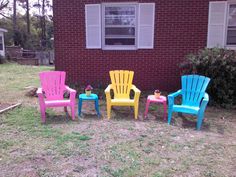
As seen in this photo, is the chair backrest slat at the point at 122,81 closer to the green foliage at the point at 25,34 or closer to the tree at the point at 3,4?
the green foliage at the point at 25,34

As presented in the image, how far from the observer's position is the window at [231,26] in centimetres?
701

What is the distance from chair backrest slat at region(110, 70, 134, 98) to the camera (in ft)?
19.5

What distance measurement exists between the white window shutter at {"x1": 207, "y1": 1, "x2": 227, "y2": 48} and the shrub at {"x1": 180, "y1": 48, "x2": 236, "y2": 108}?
84 cm

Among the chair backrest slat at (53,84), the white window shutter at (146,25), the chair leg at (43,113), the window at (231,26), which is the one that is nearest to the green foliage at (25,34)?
the white window shutter at (146,25)

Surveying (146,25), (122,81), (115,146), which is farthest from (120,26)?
(115,146)

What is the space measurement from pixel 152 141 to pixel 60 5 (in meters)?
5.00

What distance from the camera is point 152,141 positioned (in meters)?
4.05

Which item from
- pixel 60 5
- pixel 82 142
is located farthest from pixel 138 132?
pixel 60 5

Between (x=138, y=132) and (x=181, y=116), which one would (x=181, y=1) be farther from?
(x=138, y=132)

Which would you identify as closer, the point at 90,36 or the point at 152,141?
the point at 152,141

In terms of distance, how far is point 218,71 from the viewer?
6.05 metres

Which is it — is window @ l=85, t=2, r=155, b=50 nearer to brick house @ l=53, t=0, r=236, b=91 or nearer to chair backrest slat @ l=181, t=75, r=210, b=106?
brick house @ l=53, t=0, r=236, b=91

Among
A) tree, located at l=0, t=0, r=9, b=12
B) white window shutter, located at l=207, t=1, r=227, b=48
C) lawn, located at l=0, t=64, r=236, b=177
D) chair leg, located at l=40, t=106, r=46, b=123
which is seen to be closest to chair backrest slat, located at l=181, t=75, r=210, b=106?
lawn, located at l=0, t=64, r=236, b=177

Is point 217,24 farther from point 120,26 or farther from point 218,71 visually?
point 120,26
